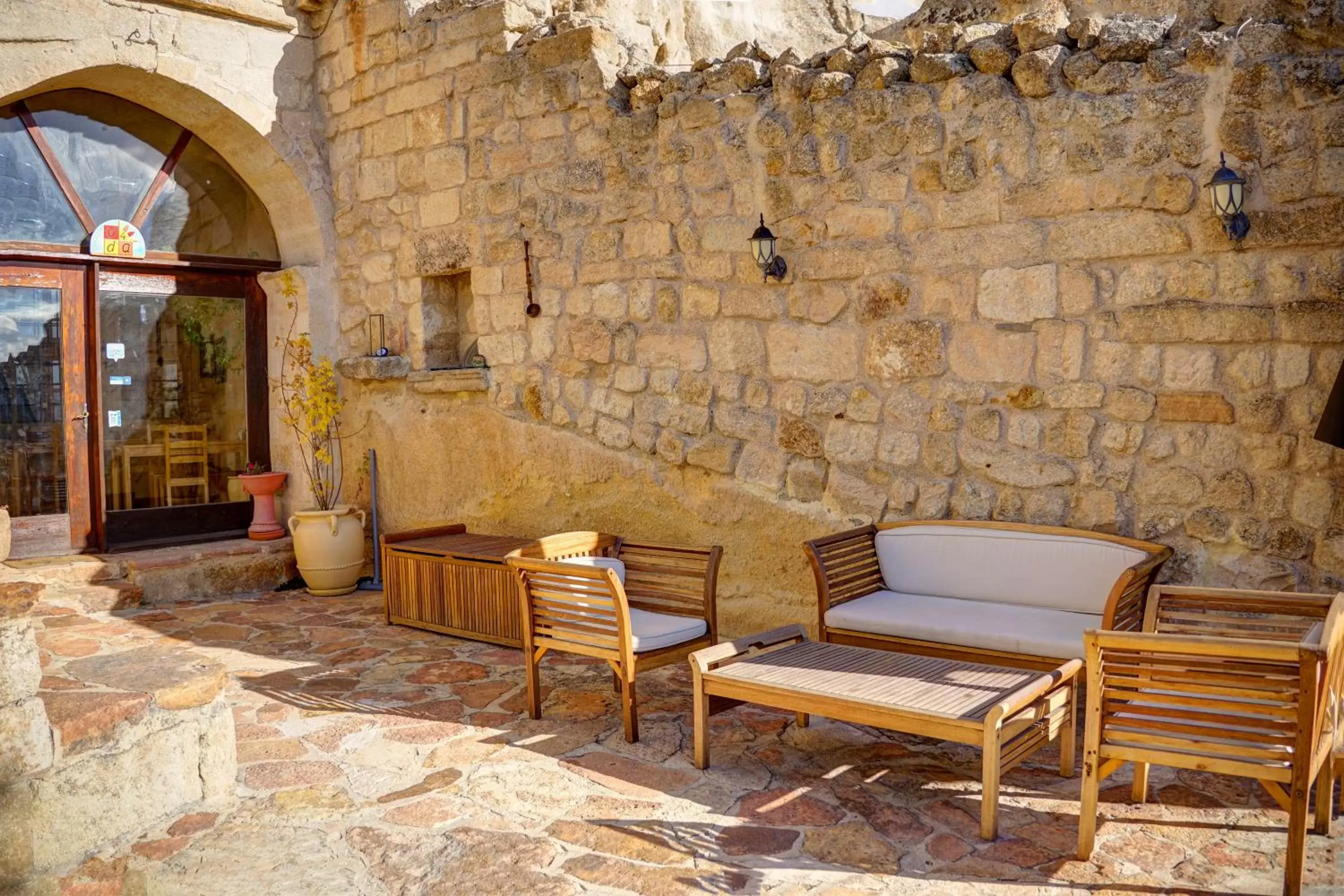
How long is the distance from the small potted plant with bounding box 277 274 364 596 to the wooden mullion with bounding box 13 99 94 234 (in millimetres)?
1222

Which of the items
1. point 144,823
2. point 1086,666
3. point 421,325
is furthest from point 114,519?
point 1086,666

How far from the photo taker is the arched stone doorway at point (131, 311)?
21.7ft

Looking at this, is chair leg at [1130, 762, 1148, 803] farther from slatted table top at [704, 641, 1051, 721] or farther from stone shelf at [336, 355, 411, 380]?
stone shelf at [336, 355, 411, 380]

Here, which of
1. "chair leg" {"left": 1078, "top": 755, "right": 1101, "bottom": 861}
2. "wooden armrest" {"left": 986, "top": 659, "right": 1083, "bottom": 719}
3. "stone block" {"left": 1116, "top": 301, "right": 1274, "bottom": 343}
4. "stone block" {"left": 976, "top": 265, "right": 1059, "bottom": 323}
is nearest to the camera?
"chair leg" {"left": 1078, "top": 755, "right": 1101, "bottom": 861}

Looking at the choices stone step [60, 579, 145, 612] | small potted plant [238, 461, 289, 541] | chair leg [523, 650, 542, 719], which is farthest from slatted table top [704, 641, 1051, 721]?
small potted plant [238, 461, 289, 541]

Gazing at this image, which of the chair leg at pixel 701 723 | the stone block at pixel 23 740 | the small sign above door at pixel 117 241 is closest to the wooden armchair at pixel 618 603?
the chair leg at pixel 701 723

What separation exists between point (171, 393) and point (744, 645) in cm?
502

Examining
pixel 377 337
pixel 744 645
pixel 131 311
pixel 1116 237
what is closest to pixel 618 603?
pixel 744 645

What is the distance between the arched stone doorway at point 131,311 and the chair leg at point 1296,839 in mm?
6510

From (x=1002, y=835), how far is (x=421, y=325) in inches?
190

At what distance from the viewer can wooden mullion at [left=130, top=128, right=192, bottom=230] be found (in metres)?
7.05

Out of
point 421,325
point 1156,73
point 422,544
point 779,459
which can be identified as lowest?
point 422,544

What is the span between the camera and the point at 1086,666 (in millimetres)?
2871

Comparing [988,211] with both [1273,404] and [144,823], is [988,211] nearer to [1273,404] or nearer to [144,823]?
[1273,404]
